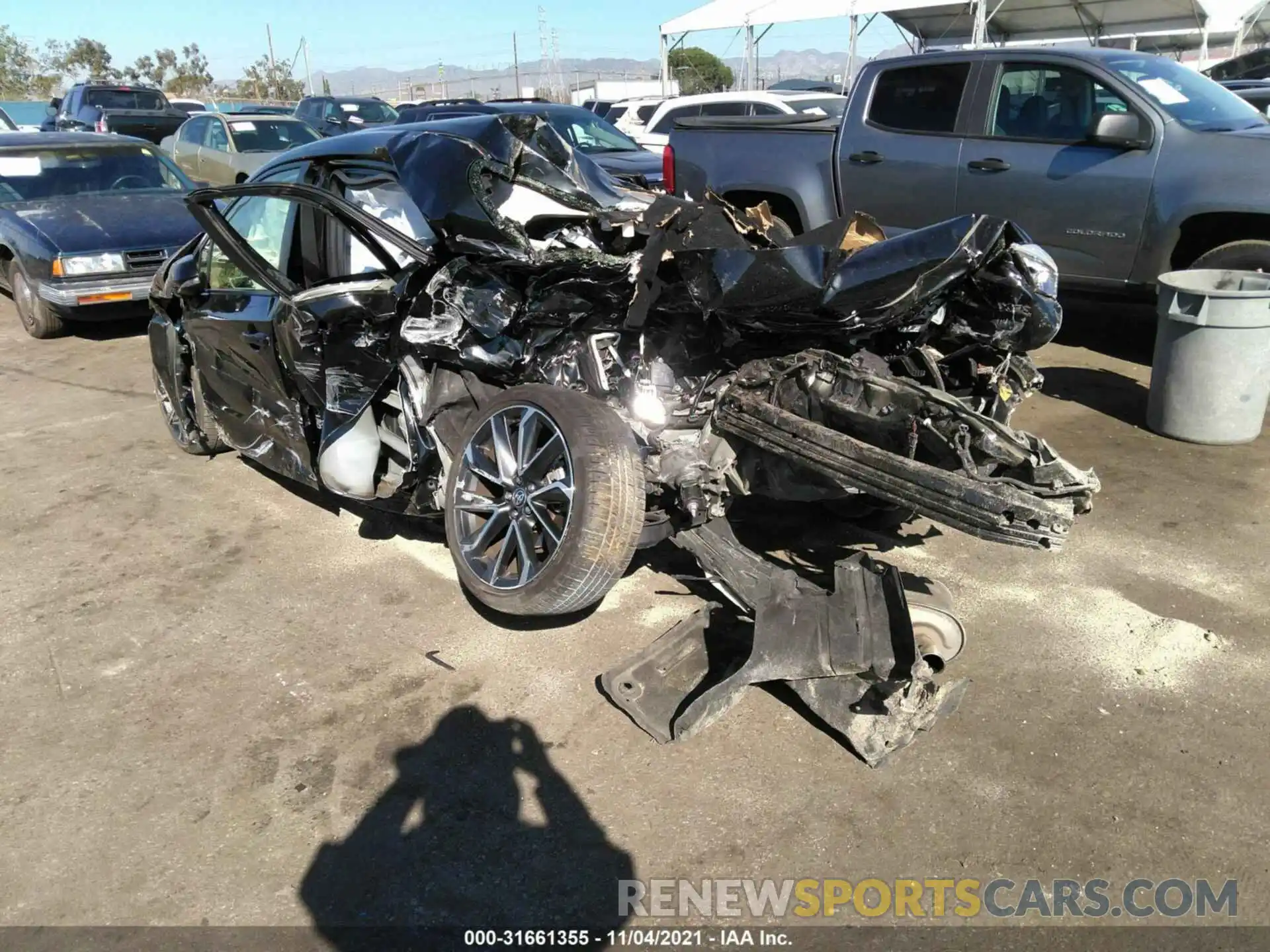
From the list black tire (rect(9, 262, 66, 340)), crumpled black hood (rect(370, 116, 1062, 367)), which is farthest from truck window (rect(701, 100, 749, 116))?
crumpled black hood (rect(370, 116, 1062, 367))

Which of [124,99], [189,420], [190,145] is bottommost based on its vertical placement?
[189,420]

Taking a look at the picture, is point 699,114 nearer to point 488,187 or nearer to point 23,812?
point 488,187

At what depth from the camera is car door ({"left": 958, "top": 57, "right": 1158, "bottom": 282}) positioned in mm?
6680

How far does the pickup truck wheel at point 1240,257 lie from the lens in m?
6.13

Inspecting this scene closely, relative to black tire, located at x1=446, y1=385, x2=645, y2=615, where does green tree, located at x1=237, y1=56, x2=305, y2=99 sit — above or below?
above

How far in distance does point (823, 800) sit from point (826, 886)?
0.34 metres

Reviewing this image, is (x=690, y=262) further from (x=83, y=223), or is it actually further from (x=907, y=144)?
(x=83, y=223)

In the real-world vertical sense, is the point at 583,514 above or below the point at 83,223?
below

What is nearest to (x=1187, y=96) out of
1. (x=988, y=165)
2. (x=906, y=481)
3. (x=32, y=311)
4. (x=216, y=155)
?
(x=988, y=165)

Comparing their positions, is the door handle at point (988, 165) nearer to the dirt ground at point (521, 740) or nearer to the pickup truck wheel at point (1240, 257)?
the pickup truck wheel at point (1240, 257)

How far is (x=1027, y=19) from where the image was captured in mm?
21562

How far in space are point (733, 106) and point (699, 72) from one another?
1427 inches

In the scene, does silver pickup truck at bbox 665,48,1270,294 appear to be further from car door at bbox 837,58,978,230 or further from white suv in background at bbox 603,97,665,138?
white suv in background at bbox 603,97,665,138

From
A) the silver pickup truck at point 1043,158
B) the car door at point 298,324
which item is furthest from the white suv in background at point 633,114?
the car door at point 298,324
